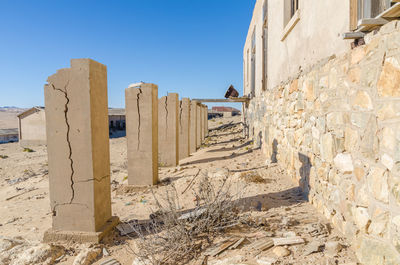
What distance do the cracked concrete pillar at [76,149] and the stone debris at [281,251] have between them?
2037mm

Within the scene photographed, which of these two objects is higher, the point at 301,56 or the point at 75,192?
the point at 301,56

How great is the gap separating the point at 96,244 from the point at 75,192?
2.18 feet

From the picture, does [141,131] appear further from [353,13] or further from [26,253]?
[353,13]

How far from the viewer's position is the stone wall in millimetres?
1685

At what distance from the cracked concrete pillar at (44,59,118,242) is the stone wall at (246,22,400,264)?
271cm

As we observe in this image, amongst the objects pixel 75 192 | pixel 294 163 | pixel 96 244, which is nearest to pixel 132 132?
pixel 75 192

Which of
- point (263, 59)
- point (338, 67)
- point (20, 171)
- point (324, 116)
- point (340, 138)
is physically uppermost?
point (263, 59)

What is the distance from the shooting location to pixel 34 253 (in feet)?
8.63

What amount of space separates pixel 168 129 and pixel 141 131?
225cm

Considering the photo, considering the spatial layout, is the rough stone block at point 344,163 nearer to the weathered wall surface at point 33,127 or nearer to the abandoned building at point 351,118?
the abandoned building at point 351,118

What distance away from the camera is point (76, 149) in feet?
9.54

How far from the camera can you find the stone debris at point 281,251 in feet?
7.26

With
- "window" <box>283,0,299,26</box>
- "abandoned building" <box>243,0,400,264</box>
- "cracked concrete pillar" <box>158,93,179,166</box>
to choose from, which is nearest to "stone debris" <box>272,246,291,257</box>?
"abandoned building" <box>243,0,400,264</box>

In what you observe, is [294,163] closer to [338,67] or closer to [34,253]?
[338,67]
